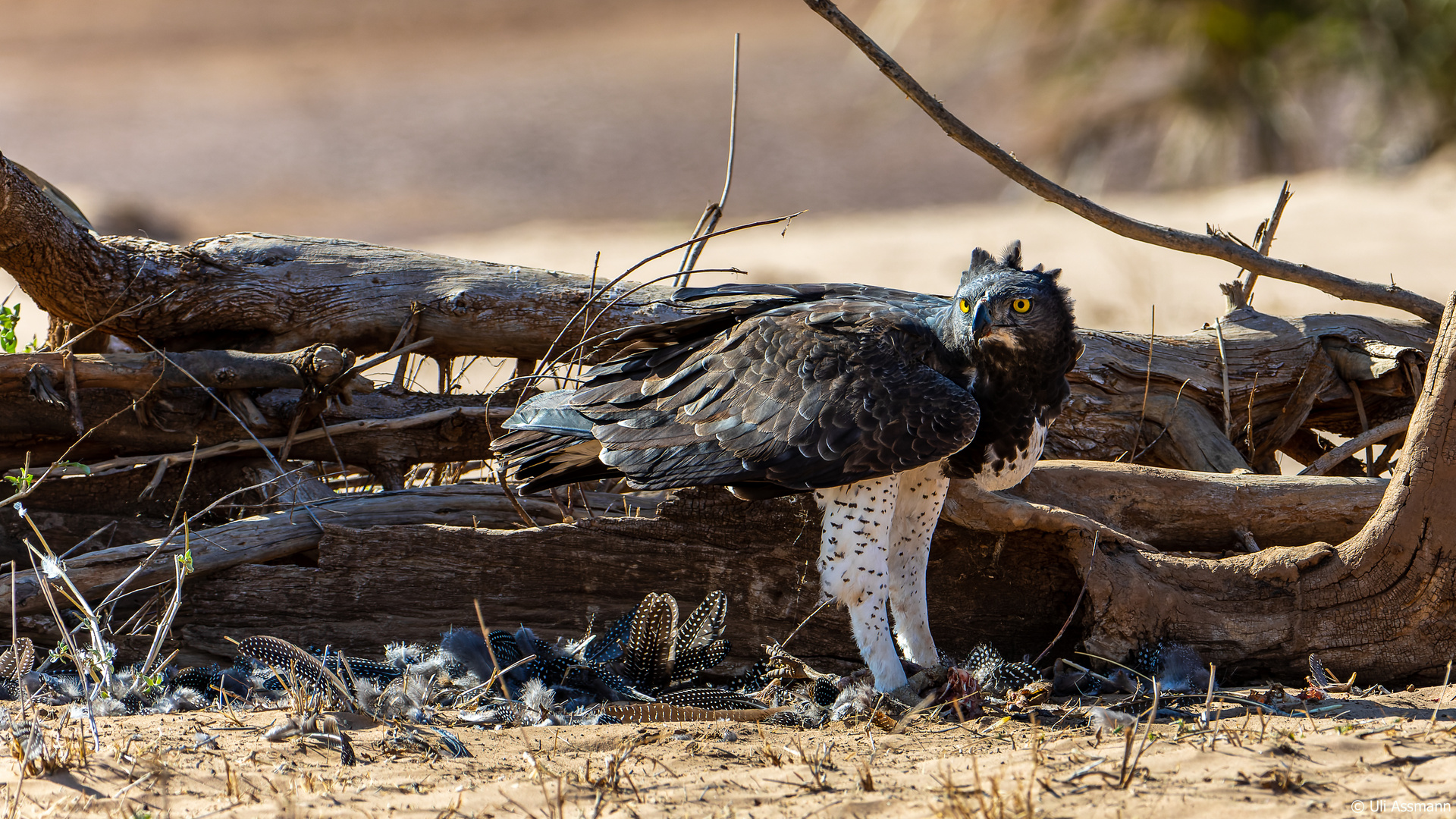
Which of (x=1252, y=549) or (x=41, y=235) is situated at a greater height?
→ (x=41, y=235)

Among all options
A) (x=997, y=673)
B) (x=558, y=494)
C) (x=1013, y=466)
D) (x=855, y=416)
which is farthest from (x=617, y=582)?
(x=1013, y=466)

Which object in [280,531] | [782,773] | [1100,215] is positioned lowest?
[782,773]

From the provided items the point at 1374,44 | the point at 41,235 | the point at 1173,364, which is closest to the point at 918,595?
the point at 1173,364

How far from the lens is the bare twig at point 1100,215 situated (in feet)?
11.4

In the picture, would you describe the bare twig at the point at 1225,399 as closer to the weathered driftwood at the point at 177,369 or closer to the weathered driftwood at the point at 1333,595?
the weathered driftwood at the point at 1333,595

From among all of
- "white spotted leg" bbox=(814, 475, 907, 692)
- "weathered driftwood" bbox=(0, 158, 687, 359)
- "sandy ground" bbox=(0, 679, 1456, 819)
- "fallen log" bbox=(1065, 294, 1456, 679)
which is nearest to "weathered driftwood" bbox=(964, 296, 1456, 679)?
"fallen log" bbox=(1065, 294, 1456, 679)

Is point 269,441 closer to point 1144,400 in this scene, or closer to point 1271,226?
point 1144,400

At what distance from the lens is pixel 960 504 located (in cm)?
376

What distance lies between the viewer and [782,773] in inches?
105

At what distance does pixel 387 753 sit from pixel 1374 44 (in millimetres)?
23483

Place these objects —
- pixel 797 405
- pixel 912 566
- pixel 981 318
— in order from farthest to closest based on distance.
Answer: pixel 912 566
pixel 797 405
pixel 981 318

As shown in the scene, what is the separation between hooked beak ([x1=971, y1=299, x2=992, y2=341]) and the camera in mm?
3025

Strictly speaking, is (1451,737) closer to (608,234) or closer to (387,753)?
(387,753)

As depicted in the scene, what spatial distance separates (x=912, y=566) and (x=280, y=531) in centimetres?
231
